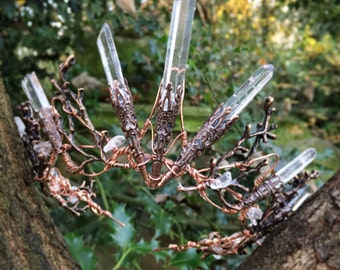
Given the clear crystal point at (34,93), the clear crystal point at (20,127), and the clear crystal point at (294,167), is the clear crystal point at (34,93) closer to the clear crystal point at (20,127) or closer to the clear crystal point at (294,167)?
the clear crystal point at (20,127)

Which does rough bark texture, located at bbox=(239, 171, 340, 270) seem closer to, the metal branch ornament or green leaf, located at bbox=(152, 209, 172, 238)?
the metal branch ornament

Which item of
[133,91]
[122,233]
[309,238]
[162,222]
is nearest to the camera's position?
[309,238]

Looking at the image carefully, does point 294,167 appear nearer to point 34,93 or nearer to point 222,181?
point 222,181

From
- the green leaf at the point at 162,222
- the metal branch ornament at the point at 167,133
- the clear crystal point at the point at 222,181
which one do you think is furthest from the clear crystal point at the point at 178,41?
the green leaf at the point at 162,222

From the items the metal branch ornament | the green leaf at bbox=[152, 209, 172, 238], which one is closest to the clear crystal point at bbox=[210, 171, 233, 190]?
the metal branch ornament

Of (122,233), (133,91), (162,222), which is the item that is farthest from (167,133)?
(133,91)

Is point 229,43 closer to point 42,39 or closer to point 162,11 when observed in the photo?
point 162,11
